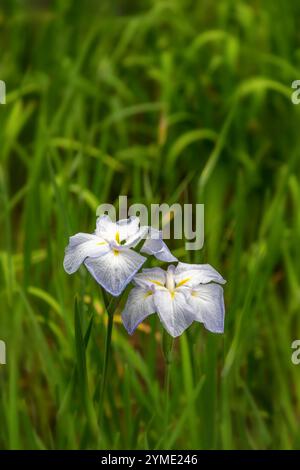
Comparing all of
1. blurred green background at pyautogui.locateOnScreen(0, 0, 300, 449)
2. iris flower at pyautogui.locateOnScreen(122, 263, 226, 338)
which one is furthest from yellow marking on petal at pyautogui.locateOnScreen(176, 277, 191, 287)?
blurred green background at pyautogui.locateOnScreen(0, 0, 300, 449)

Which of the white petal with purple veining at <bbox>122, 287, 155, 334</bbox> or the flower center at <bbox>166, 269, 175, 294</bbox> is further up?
the flower center at <bbox>166, 269, 175, 294</bbox>

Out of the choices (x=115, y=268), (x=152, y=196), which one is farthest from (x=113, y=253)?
(x=152, y=196)

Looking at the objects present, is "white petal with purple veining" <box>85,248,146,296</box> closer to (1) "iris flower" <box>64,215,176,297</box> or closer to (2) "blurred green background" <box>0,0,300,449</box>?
(1) "iris flower" <box>64,215,176,297</box>

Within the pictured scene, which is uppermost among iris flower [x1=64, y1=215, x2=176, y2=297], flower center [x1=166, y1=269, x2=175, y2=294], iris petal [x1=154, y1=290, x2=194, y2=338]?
iris flower [x1=64, y1=215, x2=176, y2=297]

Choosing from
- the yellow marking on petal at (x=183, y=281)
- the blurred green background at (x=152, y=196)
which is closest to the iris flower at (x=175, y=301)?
the yellow marking on petal at (x=183, y=281)

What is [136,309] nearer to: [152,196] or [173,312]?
[173,312]
